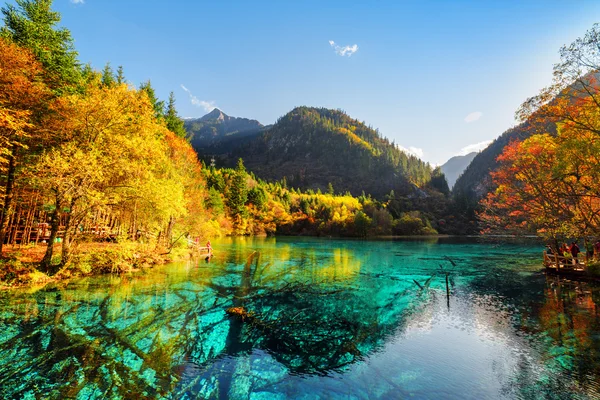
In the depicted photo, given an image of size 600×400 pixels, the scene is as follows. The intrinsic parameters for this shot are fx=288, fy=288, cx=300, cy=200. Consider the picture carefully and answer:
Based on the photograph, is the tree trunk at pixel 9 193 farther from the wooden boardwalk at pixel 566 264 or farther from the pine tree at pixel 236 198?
the pine tree at pixel 236 198

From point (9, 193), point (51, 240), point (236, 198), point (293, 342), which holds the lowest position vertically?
point (293, 342)

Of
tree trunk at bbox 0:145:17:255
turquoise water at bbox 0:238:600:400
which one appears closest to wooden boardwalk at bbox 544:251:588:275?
turquoise water at bbox 0:238:600:400

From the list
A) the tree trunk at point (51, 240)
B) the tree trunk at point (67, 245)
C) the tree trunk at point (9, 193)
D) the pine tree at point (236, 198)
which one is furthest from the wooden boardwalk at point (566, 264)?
the pine tree at point (236, 198)

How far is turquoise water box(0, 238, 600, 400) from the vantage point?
8.12 meters

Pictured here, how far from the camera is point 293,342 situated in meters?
11.4

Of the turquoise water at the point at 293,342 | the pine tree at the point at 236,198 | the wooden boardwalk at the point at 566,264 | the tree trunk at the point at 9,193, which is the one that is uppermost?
the pine tree at the point at 236,198

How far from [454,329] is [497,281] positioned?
1461 centimetres

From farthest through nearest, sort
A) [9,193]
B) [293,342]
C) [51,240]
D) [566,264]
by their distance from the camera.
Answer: [566,264] → [51,240] → [9,193] → [293,342]

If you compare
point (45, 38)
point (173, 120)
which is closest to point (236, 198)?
point (173, 120)

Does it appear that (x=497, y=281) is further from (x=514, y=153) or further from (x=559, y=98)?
(x=559, y=98)

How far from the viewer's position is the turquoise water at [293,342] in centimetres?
812

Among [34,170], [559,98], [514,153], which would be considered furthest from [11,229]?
[514,153]

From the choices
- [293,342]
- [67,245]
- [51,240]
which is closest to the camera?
[293,342]

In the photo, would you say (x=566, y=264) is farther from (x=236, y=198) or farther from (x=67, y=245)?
(x=236, y=198)
